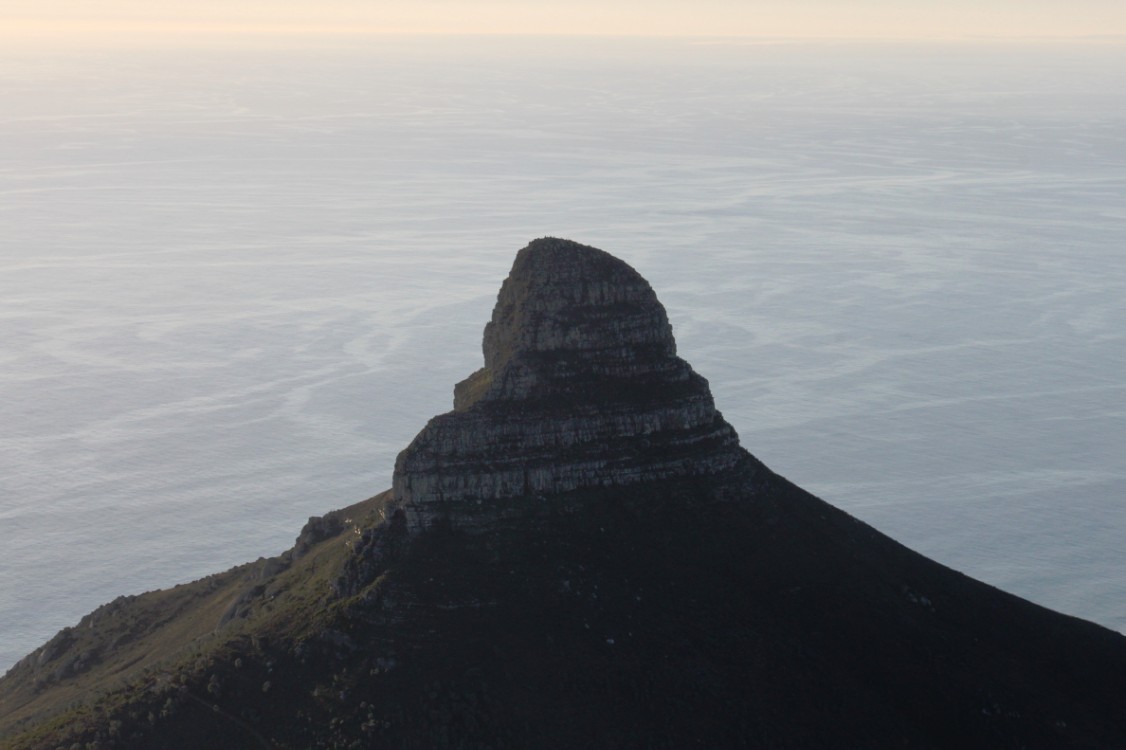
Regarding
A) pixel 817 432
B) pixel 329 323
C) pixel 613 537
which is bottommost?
pixel 613 537

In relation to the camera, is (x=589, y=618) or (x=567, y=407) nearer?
(x=589, y=618)

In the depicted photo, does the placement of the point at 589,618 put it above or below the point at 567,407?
below

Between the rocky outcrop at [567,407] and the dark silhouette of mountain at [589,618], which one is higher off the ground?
the rocky outcrop at [567,407]

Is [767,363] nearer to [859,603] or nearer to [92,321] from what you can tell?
[92,321]

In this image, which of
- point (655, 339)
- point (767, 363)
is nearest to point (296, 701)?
point (655, 339)

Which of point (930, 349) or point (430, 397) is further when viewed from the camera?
point (930, 349)
